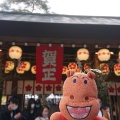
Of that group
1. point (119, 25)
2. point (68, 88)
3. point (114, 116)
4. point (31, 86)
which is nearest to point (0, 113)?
point (68, 88)

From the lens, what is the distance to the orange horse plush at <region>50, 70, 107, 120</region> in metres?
2.65

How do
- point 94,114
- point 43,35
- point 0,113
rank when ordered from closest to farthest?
point 94,114, point 0,113, point 43,35

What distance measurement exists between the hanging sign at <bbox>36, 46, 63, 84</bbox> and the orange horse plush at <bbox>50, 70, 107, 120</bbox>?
3781 millimetres

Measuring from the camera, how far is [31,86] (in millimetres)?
9836

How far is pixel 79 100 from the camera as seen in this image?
106 inches

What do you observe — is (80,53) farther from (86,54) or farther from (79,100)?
(79,100)

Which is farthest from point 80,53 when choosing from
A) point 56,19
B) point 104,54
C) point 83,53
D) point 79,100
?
point 79,100

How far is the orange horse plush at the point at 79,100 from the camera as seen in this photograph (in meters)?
2.65

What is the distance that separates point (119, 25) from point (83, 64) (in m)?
2.35

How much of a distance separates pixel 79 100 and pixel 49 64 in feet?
14.4

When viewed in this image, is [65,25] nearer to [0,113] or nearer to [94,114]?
[0,113]

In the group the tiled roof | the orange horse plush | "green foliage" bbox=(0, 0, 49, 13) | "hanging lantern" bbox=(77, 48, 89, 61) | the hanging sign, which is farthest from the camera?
"green foliage" bbox=(0, 0, 49, 13)

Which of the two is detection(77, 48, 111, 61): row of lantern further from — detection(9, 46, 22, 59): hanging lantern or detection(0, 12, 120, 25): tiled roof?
detection(9, 46, 22, 59): hanging lantern

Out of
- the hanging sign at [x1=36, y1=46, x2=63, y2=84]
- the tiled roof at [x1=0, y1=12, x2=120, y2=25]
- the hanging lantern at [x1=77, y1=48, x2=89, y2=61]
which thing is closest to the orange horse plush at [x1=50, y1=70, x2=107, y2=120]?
the tiled roof at [x1=0, y1=12, x2=120, y2=25]
